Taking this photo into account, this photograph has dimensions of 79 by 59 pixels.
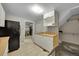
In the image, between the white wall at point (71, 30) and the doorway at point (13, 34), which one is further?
the doorway at point (13, 34)

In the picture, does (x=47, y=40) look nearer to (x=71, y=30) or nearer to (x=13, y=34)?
(x=71, y=30)

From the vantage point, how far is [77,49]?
48.7 inches

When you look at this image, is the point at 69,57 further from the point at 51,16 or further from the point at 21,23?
the point at 21,23

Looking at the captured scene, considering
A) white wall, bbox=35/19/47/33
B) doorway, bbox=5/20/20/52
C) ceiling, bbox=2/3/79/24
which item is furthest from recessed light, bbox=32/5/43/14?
doorway, bbox=5/20/20/52

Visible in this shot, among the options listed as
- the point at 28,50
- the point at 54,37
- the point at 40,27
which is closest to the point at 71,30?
the point at 54,37

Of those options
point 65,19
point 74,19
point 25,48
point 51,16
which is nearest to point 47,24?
point 51,16

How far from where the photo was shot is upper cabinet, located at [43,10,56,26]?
1355 millimetres

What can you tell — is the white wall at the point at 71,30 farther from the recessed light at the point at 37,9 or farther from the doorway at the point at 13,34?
the doorway at the point at 13,34

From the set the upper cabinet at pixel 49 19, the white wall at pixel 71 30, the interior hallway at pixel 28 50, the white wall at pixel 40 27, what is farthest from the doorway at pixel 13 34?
the white wall at pixel 71 30

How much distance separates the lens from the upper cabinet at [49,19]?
1.36m

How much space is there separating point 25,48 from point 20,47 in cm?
9

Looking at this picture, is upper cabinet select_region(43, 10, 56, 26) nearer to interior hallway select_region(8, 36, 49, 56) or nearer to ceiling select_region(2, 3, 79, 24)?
ceiling select_region(2, 3, 79, 24)

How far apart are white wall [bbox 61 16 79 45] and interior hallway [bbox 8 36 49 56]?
404 mm

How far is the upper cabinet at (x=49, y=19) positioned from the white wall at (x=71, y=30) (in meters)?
0.19
